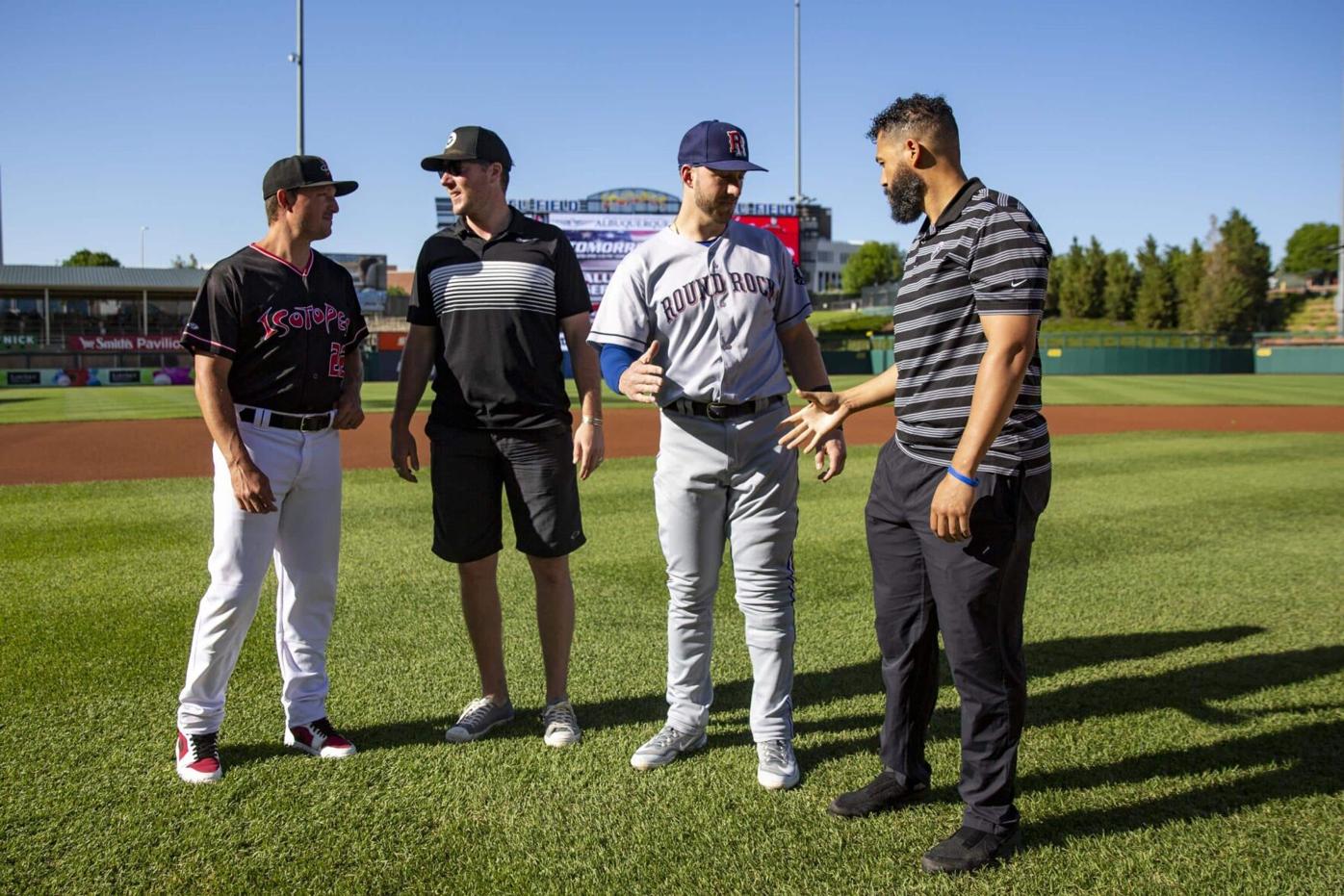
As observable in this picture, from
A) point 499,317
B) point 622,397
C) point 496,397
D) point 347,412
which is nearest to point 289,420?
point 347,412

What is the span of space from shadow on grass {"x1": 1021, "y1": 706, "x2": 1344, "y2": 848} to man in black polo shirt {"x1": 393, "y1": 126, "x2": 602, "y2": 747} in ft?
5.69

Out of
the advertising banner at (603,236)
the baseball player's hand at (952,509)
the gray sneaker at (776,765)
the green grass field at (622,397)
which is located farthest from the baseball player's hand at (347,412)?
the advertising banner at (603,236)

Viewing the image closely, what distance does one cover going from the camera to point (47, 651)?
469cm

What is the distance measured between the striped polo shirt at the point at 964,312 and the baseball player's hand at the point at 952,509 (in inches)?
5.3

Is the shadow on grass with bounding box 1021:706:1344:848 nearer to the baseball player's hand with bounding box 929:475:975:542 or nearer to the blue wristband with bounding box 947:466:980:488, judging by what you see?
the baseball player's hand with bounding box 929:475:975:542

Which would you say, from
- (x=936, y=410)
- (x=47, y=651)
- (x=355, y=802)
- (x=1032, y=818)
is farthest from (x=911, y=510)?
(x=47, y=651)

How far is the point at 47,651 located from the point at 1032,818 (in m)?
4.33

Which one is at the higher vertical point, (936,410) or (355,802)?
(936,410)

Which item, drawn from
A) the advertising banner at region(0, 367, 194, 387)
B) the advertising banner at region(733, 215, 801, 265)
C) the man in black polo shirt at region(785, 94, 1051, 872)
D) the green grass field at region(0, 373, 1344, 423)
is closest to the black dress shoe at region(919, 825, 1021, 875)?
the man in black polo shirt at region(785, 94, 1051, 872)

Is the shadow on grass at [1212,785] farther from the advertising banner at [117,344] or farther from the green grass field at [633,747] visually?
the advertising banner at [117,344]

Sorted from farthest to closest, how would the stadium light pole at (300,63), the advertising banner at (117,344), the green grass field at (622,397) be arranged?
the advertising banner at (117,344) < the stadium light pole at (300,63) < the green grass field at (622,397)

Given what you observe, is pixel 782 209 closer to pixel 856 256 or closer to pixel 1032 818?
pixel 1032 818

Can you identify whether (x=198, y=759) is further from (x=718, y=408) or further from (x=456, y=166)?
(x=456, y=166)

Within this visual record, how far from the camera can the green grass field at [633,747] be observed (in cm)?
281
